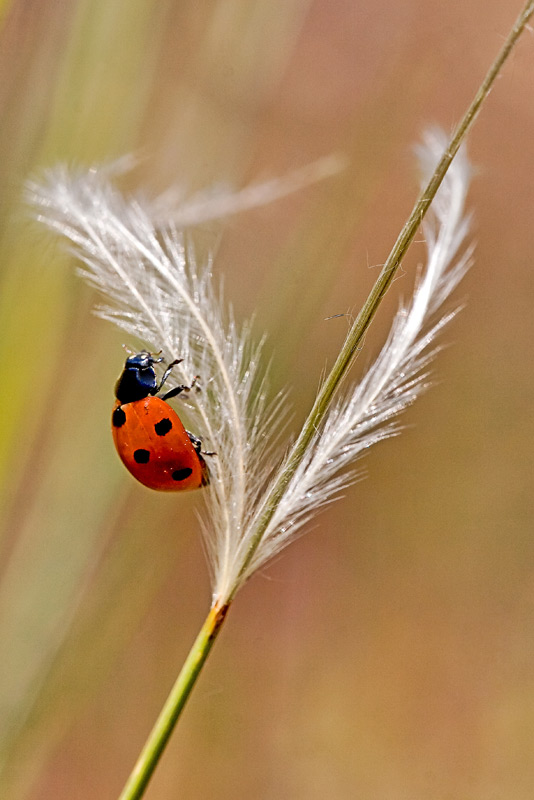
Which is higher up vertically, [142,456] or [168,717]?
[142,456]

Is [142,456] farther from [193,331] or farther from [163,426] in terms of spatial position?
[193,331]

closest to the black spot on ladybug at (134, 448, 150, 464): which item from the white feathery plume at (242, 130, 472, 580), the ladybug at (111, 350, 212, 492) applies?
the ladybug at (111, 350, 212, 492)

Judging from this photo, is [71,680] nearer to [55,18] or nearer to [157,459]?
[157,459]

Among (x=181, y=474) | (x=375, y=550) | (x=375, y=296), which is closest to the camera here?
(x=375, y=296)

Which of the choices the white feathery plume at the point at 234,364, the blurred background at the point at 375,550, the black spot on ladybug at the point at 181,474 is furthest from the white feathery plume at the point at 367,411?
the blurred background at the point at 375,550

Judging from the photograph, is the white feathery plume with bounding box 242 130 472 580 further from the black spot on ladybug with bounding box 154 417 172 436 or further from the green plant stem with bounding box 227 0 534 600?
the black spot on ladybug with bounding box 154 417 172 436

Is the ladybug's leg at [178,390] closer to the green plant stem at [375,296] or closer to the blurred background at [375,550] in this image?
the green plant stem at [375,296]

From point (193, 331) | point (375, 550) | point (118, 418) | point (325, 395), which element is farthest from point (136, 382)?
point (375, 550)
